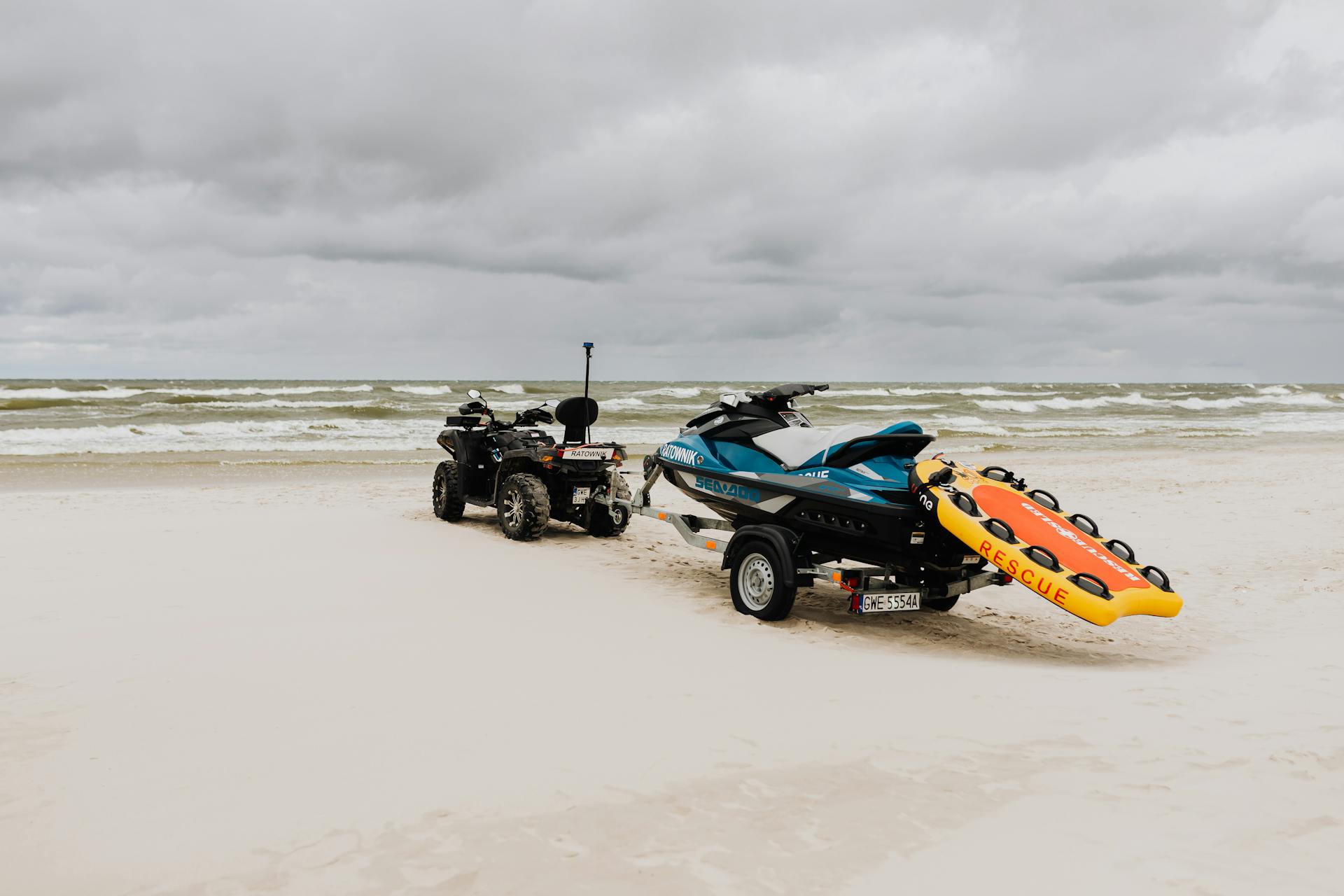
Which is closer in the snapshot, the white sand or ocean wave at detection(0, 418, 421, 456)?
the white sand

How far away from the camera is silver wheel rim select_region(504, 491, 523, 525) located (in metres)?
9.84

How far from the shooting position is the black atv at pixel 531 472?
32.3ft

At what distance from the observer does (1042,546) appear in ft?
18.6

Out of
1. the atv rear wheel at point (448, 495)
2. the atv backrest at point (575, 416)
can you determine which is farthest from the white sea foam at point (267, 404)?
the atv backrest at point (575, 416)

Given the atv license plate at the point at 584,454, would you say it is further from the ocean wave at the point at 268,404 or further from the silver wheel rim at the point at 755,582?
the ocean wave at the point at 268,404

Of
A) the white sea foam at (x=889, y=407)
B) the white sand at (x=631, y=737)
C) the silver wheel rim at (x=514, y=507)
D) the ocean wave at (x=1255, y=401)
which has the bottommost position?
the white sand at (x=631, y=737)

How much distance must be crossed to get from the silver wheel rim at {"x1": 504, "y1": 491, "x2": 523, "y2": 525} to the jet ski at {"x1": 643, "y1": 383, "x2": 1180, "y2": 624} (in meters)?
2.90

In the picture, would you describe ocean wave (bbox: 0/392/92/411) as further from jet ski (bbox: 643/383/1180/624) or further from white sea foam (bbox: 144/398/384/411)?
jet ski (bbox: 643/383/1180/624)

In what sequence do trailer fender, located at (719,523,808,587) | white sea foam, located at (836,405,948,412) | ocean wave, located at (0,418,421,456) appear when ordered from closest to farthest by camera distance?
trailer fender, located at (719,523,808,587), ocean wave, located at (0,418,421,456), white sea foam, located at (836,405,948,412)

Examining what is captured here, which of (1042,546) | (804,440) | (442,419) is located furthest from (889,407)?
(1042,546)

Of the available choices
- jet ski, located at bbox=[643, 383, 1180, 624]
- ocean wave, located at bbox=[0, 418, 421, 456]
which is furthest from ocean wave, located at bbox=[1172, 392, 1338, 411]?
jet ski, located at bbox=[643, 383, 1180, 624]

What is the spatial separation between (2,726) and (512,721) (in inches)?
90.2

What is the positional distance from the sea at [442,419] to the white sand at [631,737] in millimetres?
12927

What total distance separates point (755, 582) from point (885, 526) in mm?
1089
